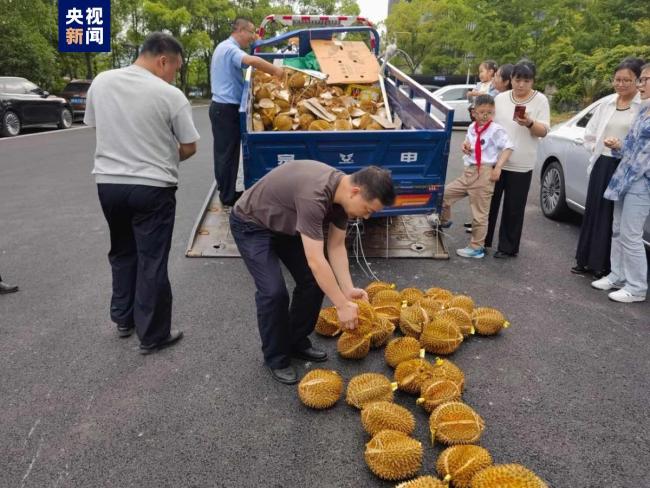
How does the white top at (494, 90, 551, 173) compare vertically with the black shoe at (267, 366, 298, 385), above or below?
above

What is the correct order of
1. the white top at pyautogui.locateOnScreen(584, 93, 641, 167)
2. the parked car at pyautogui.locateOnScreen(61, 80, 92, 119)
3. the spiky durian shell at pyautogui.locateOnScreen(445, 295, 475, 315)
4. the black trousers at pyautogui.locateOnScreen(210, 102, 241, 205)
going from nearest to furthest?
the spiky durian shell at pyautogui.locateOnScreen(445, 295, 475, 315) → the white top at pyautogui.locateOnScreen(584, 93, 641, 167) → the black trousers at pyautogui.locateOnScreen(210, 102, 241, 205) → the parked car at pyautogui.locateOnScreen(61, 80, 92, 119)

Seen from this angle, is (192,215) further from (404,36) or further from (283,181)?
(404,36)

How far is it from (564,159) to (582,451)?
4519mm

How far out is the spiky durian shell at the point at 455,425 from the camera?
2.50 m

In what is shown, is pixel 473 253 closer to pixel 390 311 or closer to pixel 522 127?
pixel 522 127

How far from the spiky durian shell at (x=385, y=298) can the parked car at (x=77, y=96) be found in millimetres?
18585

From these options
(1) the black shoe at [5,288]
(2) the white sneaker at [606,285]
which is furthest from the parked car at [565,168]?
(1) the black shoe at [5,288]

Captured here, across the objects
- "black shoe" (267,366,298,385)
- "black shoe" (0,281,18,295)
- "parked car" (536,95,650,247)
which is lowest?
"black shoe" (0,281,18,295)

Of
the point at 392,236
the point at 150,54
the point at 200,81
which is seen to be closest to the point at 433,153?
the point at 392,236

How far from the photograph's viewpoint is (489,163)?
5.05m

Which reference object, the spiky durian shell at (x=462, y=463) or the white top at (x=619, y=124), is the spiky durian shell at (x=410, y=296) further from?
the white top at (x=619, y=124)

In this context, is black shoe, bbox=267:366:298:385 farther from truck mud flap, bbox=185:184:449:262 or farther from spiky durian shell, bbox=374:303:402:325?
truck mud flap, bbox=185:184:449:262

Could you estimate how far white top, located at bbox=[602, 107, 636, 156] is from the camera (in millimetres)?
4305

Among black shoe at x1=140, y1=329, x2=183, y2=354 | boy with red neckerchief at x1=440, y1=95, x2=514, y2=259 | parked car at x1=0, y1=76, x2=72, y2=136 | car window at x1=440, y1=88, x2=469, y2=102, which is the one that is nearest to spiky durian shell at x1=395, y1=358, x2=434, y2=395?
black shoe at x1=140, y1=329, x2=183, y2=354
